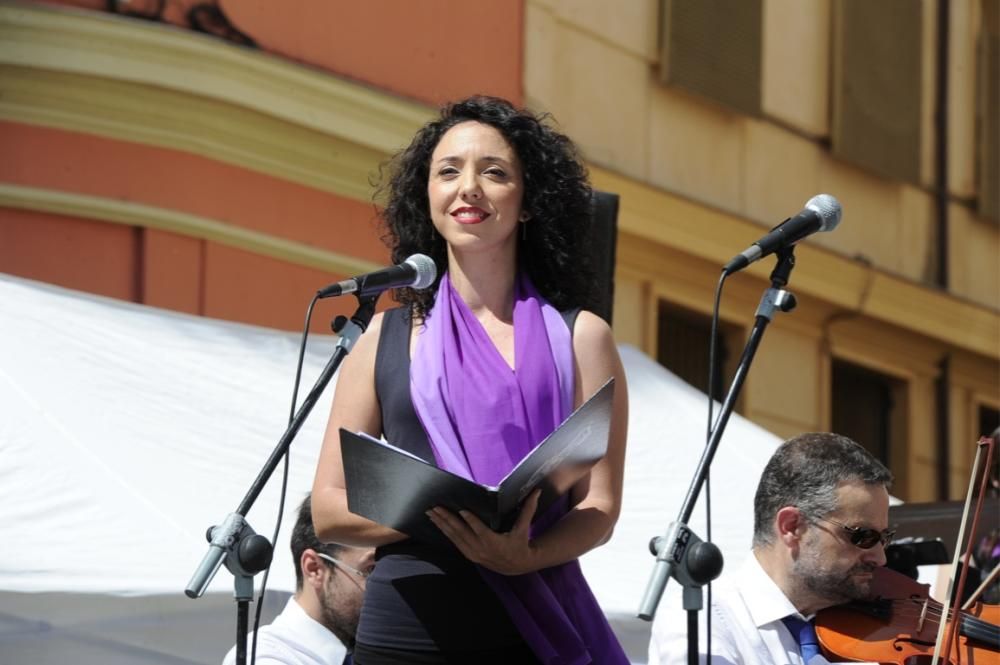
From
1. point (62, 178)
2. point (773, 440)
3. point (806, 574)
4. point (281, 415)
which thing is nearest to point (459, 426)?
point (806, 574)

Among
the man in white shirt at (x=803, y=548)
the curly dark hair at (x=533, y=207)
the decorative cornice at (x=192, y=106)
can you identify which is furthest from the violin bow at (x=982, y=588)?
the decorative cornice at (x=192, y=106)

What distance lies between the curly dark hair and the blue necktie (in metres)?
1.11

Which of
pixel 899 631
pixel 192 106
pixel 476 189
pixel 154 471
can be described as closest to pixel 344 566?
pixel 154 471

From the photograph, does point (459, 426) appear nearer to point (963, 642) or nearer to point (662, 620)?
point (662, 620)

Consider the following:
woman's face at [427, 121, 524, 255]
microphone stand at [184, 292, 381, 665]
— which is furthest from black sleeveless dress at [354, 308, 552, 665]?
woman's face at [427, 121, 524, 255]

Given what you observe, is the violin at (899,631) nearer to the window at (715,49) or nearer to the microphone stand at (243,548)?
the microphone stand at (243,548)

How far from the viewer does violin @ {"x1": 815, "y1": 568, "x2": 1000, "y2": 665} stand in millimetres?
4754

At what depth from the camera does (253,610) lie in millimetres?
5734

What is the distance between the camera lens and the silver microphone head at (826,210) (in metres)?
4.30

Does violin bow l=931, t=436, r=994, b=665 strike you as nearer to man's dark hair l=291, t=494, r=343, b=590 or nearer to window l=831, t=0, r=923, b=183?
man's dark hair l=291, t=494, r=343, b=590

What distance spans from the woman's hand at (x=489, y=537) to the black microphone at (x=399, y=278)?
Answer: 1.94 ft

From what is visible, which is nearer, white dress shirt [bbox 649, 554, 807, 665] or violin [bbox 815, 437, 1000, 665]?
white dress shirt [bbox 649, 554, 807, 665]

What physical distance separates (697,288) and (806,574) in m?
8.73

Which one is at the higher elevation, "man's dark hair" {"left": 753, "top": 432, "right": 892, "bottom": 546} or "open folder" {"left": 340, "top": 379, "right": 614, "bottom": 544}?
"man's dark hair" {"left": 753, "top": 432, "right": 892, "bottom": 546}
